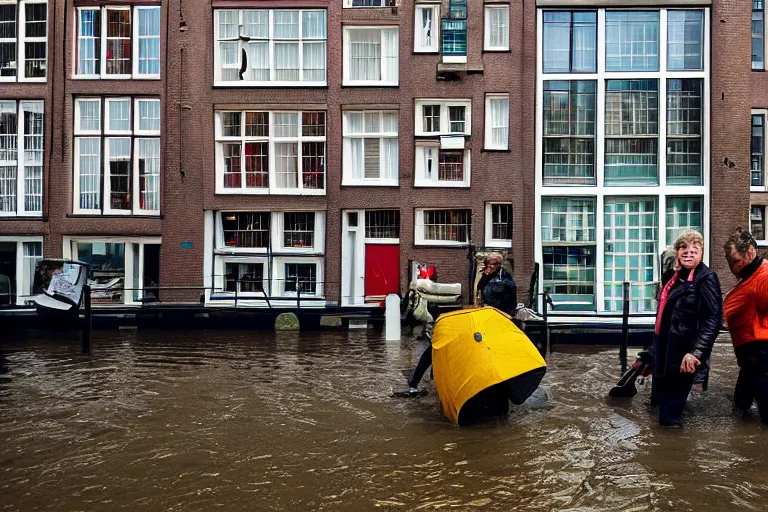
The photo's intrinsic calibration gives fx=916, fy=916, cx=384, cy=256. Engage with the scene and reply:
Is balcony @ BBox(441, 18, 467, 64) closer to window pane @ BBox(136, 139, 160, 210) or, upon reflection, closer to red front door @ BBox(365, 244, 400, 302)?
red front door @ BBox(365, 244, 400, 302)

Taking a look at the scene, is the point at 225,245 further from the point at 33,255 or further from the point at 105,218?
the point at 33,255

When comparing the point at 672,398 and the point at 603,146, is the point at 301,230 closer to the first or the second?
the point at 603,146

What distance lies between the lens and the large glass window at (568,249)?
26.6 meters

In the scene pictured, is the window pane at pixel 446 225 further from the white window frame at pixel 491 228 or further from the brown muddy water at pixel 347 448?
the brown muddy water at pixel 347 448

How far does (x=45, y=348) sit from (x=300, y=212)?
35.1 feet

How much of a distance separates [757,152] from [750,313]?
20.1 m

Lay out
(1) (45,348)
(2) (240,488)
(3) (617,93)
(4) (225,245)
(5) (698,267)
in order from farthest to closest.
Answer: (4) (225,245)
(3) (617,93)
(1) (45,348)
(5) (698,267)
(2) (240,488)

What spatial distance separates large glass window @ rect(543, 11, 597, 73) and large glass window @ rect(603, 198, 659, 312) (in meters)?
4.05

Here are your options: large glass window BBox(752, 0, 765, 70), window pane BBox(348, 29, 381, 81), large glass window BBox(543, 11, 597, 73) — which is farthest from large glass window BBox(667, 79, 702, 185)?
window pane BBox(348, 29, 381, 81)

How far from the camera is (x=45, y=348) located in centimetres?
1845

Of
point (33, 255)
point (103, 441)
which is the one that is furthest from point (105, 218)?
point (103, 441)

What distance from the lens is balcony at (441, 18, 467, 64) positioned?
87.7 ft

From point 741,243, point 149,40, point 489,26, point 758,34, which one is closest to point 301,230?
point 149,40

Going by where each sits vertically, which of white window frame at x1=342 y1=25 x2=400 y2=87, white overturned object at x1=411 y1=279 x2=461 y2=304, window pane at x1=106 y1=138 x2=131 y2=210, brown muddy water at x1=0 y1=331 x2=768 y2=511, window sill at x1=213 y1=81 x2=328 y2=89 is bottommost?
brown muddy water at x1=0 y1=331 x2=768 y2=511
